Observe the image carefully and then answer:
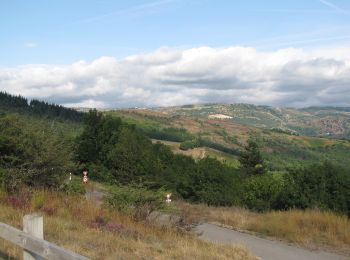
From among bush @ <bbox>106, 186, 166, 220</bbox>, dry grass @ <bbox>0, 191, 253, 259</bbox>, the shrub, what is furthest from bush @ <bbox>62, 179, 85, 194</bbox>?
the shrub

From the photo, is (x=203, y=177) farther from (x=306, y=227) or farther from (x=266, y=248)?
(x=266, y=248)

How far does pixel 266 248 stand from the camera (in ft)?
39.7

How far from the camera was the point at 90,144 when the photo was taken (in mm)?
42844

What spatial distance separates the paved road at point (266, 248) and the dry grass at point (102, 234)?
1710mm

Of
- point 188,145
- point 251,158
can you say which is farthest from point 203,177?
point 188,145

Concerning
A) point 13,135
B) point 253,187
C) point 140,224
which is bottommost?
point 253,187

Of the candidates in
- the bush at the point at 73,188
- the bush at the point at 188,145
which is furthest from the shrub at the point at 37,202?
the bush at the point at 188,145

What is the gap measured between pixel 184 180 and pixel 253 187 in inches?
195

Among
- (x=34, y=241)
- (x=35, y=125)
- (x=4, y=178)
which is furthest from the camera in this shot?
(x=35, y=125)

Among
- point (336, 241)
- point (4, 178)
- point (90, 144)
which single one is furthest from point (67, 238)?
point (90, 144)

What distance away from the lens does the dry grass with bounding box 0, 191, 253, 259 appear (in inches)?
298

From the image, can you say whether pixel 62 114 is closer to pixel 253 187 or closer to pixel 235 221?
pixel 253 187

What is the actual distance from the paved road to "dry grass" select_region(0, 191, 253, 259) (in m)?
1.71

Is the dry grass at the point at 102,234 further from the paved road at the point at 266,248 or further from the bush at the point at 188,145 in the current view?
the bush at the point at 188,145
